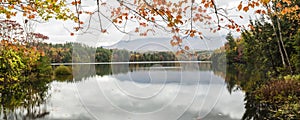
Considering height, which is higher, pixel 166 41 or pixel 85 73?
pixel 166 41

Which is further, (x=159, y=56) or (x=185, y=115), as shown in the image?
(x=185, y=115)

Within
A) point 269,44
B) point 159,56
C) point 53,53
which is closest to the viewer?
point 159,56

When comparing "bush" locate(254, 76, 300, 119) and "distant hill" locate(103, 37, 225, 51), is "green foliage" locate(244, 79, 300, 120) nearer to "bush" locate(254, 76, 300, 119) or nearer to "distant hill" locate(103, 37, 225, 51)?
"bush" locate(254, 76, 300, 119)

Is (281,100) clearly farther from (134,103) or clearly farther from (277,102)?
(134,103)

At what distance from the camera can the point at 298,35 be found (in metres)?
13.6

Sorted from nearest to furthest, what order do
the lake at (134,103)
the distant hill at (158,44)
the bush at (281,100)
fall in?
1. the distant hill at (158,44)
2. the bush at (281,100)
3. the lake at (134,103)

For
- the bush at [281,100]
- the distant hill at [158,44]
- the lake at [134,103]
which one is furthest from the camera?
the lake at [134,103]

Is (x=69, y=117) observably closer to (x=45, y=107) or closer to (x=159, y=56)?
(x=45, y=107)

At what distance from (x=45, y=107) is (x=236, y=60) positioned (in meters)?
36.7

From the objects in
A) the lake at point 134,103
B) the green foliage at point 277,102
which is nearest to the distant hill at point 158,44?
the lake at point 134,103

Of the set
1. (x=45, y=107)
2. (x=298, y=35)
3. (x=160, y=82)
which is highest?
(x=298, y=35)

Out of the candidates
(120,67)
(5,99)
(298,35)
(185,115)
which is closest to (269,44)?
(298,35)

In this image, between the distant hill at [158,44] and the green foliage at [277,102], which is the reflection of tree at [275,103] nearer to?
the green foliage at [277,102]

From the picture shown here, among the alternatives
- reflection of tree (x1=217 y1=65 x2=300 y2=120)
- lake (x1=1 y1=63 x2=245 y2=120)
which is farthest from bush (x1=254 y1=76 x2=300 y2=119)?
lake (x1=1 y1=63 x2=245 y2=120)
